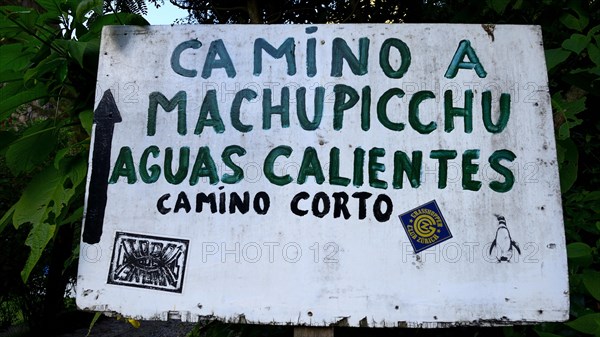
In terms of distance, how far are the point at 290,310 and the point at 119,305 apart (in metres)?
0.50

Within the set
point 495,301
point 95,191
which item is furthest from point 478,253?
point 95,191

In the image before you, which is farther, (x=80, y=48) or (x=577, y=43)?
(x=577, y=43)

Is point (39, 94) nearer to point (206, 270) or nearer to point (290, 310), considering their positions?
point (206, 270)

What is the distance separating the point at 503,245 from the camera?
180cm

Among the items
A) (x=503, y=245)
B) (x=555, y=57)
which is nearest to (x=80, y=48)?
(x=503, y=245)

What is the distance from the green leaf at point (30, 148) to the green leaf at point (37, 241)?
305mm

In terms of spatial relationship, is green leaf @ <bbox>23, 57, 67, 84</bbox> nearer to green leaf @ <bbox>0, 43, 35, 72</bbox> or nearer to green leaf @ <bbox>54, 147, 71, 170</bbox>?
green leaf @ <bbox>0, 43, 35, 72</bbox>

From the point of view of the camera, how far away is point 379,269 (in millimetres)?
1793

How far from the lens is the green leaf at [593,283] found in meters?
1.92

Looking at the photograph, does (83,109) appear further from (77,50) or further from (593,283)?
(593,283)

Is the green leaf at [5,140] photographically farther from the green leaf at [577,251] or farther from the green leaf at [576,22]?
the green leaf at [576,22]

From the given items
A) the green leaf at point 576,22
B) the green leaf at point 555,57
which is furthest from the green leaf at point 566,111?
the green leaf at point 576,22

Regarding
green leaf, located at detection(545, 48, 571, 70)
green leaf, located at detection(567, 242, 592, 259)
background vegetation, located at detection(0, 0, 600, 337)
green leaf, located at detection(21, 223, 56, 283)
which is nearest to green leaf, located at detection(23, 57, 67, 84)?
background vegetation, located at detection(0, 0, 600, 337)

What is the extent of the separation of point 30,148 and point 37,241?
15.2 inches
